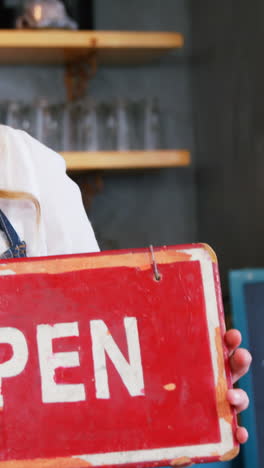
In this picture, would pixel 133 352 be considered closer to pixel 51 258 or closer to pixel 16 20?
pixel 51 258

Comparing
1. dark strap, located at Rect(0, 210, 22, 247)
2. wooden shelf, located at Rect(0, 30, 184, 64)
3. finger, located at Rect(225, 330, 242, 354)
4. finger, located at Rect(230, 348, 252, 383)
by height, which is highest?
wooden shelf, located at Rect(0, 30, 184, 64)

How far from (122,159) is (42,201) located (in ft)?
3.71

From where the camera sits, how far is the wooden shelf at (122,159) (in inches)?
84.7

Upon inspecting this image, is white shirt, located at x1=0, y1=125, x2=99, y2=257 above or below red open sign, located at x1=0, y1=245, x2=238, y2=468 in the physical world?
above

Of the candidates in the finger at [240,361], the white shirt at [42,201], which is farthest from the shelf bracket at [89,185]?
the finger at [240,361]

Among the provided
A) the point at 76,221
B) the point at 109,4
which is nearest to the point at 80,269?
the point at 76,221

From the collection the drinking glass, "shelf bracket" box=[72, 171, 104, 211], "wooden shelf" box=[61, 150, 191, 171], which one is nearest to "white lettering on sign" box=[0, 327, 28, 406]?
"wooden shelf" box=[61, 150, 191, 171]

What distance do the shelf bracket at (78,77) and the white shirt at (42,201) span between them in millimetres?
1358

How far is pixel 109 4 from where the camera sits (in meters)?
2.55

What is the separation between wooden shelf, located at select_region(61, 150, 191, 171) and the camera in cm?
215

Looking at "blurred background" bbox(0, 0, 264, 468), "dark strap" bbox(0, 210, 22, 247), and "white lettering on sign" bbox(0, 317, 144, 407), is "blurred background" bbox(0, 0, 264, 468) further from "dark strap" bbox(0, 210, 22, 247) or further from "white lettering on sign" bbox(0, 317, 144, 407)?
"white lettering on sign" bbox(0, 317, 144, 407)

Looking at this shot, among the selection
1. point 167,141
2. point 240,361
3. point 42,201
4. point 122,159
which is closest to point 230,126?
point 122,159

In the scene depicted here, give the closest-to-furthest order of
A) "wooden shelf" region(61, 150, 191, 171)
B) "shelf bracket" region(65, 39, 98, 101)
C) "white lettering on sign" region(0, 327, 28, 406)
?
"white lettering on sign" region(0, 327, 28, 406) < "wooden shelf" region(61, 150, 191, 171) < "shelf bracket" region(65, 39, 98, 101)

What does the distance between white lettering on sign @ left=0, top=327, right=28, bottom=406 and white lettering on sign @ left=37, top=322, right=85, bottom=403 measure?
2 cm
